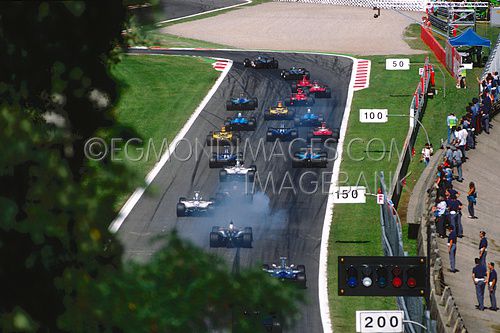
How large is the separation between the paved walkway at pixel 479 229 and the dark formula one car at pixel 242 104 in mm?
10536

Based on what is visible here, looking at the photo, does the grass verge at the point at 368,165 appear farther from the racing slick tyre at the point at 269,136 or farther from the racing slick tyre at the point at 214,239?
the racing slick tyre at the point at 214,239

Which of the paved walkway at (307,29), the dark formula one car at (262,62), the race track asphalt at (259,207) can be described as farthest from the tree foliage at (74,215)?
the paved walkway at (307,29)

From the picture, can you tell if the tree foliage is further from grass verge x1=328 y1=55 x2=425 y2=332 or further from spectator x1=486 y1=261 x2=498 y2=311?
grass verge x1=328 y1=55 x2=425 y2=332

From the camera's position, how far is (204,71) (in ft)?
204

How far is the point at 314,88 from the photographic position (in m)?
55.8

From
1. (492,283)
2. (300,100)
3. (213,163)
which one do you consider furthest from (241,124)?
(492,283)

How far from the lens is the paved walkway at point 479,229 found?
93.3 feet

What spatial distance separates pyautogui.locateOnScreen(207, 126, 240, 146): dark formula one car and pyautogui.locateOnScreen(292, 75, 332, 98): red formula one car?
8778mm

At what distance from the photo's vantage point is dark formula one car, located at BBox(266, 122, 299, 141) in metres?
48.1

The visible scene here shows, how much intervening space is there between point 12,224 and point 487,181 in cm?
3759

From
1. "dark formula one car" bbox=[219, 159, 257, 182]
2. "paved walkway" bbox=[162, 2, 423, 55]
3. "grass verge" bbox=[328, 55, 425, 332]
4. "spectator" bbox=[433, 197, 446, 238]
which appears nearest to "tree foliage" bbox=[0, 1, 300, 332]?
"grass verge" bbox=[328, 55, 425, 332]

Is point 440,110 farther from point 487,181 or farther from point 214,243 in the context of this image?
point 214,243

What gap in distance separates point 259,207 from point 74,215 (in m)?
32.4

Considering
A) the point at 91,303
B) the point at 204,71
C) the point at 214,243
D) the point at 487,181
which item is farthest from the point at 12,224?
the point at 204,71
